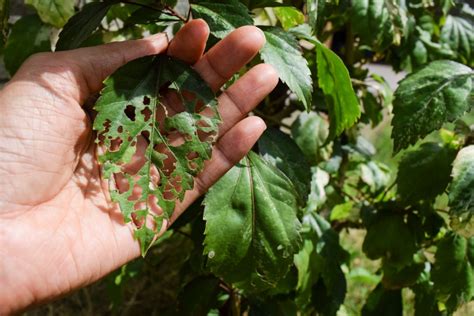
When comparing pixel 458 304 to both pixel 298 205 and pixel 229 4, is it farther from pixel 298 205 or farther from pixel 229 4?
pixel 229 4

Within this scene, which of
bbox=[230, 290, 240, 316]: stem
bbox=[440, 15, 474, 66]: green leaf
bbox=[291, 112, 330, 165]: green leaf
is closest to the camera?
bbox=[291, 112, 330, 165]: green leaf

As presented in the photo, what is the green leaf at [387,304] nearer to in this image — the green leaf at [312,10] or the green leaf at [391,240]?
the green leaf at [391,240]

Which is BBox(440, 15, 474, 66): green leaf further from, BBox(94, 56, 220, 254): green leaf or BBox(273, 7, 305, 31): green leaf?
BBox(94, 56, 220, 254): green leaf

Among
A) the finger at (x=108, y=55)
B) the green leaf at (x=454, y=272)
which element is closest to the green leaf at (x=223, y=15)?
the finger at (x=108, y=55)

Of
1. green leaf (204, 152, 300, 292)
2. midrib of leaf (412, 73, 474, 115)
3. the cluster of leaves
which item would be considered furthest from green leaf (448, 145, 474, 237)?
green leaf (204, 152, 300, 292)

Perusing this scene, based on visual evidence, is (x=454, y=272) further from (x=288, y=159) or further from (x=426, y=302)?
(x=288, y=159)

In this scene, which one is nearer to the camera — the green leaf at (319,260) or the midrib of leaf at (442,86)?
the midrib of leaf at (442,86)
